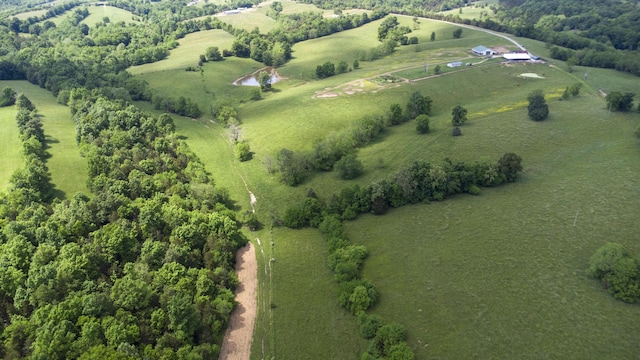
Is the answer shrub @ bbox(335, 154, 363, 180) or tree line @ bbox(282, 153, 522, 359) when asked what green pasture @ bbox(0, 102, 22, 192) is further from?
shrub @ bbox(335, 154, 363, 180)

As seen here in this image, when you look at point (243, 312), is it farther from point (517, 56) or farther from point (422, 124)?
point (517, 56)

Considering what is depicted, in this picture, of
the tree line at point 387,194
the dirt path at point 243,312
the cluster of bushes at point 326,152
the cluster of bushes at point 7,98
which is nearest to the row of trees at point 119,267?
the dirt path at point 243,312

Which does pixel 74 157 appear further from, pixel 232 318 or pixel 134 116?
pixel 232 318

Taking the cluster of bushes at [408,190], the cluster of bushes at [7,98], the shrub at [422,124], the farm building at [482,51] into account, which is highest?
the farm building at [482,51]

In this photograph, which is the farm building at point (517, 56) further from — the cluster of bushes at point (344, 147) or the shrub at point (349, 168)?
the shrub at point (349, 168)

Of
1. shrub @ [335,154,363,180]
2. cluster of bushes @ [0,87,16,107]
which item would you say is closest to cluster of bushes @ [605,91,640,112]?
shrub @ [335,154,363,180]

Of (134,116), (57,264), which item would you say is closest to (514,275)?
(57,264)

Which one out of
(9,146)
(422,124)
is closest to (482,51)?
(422,124)
